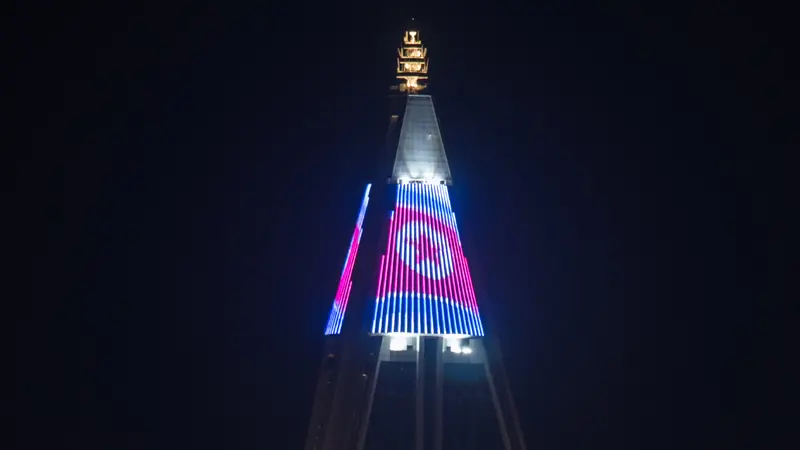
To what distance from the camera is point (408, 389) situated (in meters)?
18.7

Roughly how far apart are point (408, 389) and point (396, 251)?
10.0 feet

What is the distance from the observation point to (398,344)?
61.5 ft

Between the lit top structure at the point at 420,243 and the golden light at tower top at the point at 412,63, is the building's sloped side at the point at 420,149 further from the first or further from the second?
the golden light at tower top at the point at 412,63

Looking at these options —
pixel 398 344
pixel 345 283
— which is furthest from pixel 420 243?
pixel 398 344

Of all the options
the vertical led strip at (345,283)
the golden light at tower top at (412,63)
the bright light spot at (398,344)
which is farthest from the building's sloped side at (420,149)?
the bright light spot at (398,344)

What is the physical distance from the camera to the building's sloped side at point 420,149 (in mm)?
20797

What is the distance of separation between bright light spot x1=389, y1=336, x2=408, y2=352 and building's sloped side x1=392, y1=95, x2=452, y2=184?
4.10m

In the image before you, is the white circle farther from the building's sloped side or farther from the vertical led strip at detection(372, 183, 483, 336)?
the building's sloped side

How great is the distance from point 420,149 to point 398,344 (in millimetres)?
5087

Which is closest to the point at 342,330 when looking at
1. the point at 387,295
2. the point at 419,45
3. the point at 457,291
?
the point at 387,295

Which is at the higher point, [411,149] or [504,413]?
[411,149]

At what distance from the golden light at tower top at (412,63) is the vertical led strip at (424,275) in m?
3.07

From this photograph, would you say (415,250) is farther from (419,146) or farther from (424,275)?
(419,146)

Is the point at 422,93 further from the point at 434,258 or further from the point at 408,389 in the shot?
the point at 408,389
